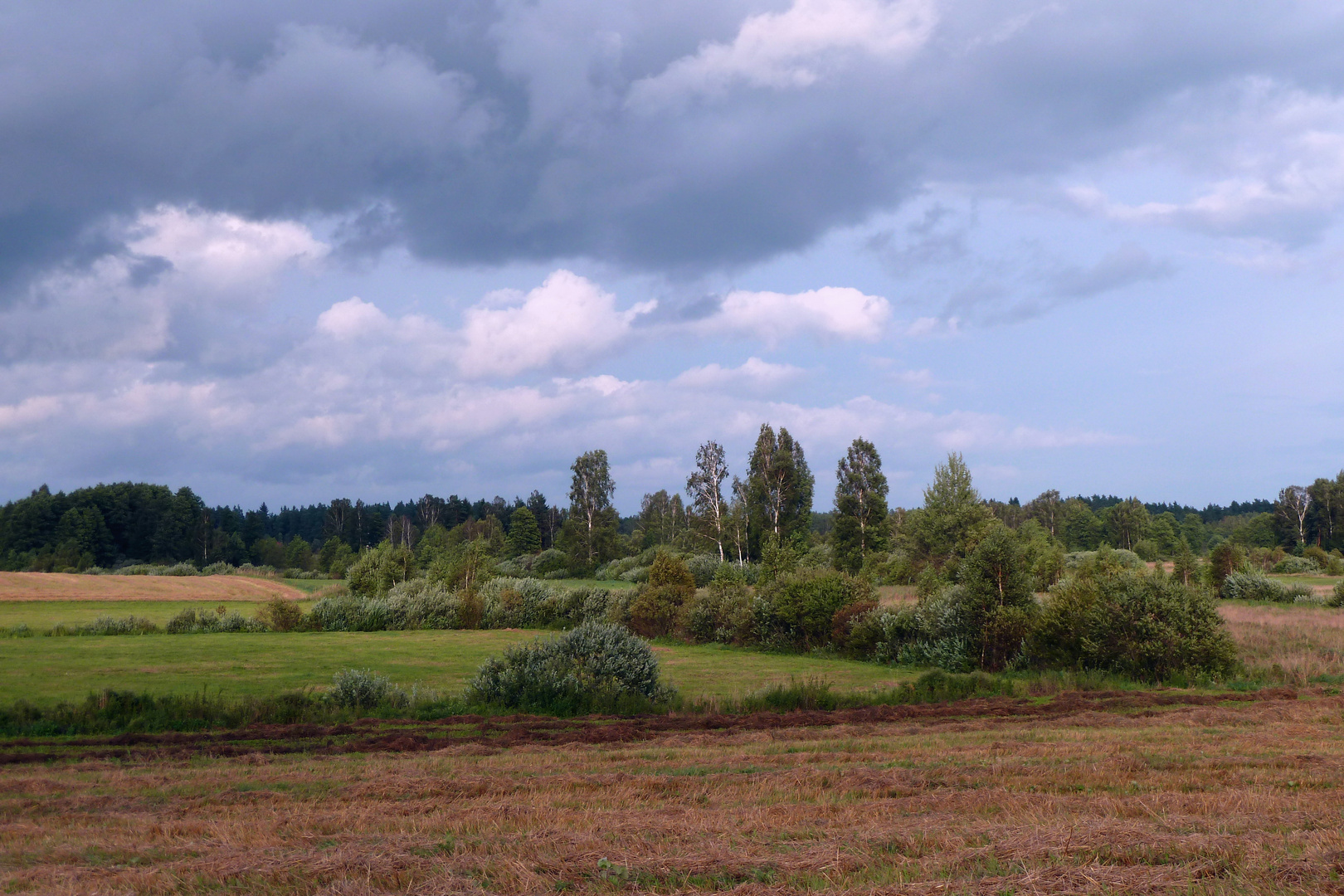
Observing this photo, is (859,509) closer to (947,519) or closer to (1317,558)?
(947,519)

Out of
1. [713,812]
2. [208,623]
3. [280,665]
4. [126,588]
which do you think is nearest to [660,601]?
[280,665]

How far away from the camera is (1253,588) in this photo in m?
48.2

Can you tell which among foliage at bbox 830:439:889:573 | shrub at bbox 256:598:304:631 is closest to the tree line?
foliage at bbox 830:439:889:573

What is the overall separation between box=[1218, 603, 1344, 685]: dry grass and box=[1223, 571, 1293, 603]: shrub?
33.0 feet

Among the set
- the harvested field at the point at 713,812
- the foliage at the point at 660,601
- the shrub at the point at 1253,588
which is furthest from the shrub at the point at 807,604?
the shrub at the point at 1253,588

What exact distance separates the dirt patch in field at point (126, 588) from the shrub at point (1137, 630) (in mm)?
51137

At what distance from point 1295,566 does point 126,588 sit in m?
99.9

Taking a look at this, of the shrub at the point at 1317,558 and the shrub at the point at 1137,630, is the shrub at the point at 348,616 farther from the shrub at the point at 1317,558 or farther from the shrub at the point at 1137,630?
the shrub at the point at 1317,558

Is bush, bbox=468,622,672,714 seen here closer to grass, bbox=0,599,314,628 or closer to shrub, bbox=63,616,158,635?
shrub, bbox=63,616,158,635

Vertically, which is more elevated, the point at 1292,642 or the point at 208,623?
the point at 1292,642

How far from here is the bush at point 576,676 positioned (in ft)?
64.3

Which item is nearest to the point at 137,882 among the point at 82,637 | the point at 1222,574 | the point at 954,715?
the point at 954,715

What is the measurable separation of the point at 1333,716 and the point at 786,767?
11218mm

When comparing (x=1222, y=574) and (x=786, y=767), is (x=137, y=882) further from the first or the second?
(x=1222, y=574)
